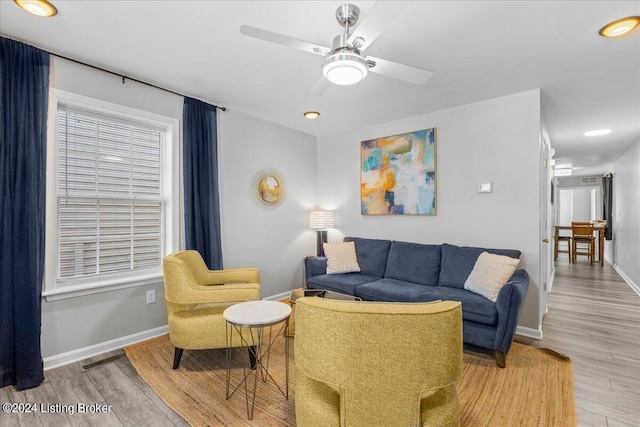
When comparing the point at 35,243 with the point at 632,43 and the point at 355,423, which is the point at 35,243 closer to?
the point at 355,423

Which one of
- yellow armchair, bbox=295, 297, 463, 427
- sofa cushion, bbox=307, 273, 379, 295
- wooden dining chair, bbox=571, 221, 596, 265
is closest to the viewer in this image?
yellow armchair, bbox=295, 297, 463, 427

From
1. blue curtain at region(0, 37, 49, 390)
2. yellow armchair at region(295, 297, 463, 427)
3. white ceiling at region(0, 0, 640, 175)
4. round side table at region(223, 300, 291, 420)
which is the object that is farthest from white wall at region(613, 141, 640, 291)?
blue curtain at region(0, 37, 49, 390)

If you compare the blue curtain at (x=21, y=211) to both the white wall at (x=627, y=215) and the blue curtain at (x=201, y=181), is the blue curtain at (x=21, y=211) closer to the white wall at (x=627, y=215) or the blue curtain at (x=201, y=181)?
the blue curtain at (x=201, y=181)

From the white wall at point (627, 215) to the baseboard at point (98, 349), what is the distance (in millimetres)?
6872

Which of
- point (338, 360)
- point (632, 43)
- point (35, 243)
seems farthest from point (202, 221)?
point (632, 43)

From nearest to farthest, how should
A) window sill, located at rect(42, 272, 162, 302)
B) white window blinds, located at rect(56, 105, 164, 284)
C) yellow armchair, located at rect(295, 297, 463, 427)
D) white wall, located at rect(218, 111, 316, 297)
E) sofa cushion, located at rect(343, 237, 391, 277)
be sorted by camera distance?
1. yellow armchair, located at rect(295, 297, 463, 427)
2. window sill, located at rect(42, 272, 162, 302)
3. white window blinds, located at rect(56, 105, 164, 284)
4. white wall, located at rect(218, 111, 316, 297)
5. sofa cushion, located at rect(343, 237, 391, 277)

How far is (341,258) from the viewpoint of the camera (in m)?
3.99

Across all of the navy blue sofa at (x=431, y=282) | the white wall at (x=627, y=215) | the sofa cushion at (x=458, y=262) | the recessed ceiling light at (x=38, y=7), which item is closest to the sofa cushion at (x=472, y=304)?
the navy blue sofa at (x=431, y=282)

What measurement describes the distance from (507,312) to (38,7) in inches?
153

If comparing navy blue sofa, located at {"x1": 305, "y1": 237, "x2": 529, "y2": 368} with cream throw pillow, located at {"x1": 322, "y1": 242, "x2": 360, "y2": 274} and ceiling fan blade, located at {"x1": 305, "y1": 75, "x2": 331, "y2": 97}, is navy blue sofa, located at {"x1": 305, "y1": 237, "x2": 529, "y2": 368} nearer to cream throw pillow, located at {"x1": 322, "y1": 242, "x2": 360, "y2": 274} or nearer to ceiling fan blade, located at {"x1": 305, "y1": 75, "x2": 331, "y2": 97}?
cream throw pillow, located at {"x1": 322, "y1": 242, "x2": 360, "y2": 274}

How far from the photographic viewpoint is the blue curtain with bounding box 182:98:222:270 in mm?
3266

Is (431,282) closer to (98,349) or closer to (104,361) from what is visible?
(104,361)

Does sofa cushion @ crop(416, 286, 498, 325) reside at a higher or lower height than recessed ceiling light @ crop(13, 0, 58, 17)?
lower

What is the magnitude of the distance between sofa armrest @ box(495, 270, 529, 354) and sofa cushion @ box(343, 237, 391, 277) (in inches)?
60.0
